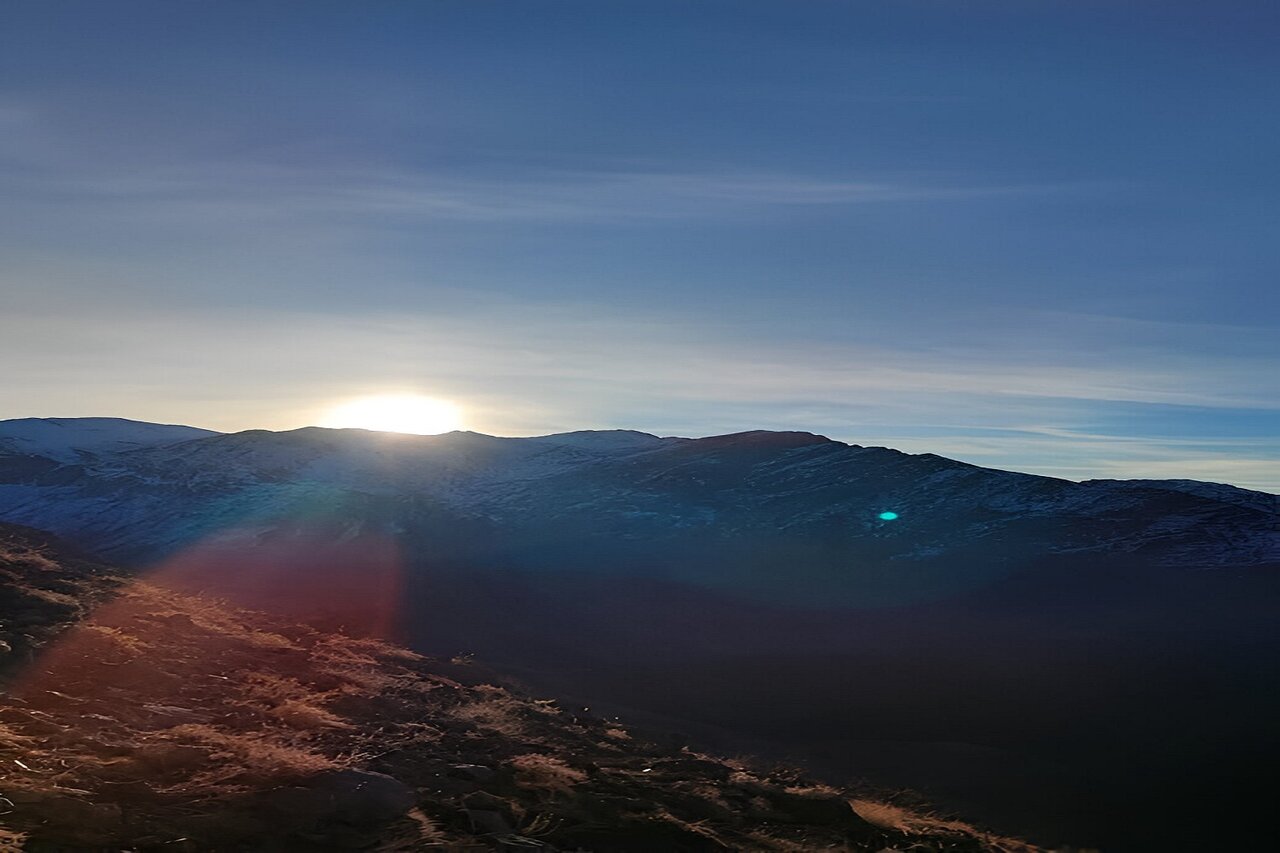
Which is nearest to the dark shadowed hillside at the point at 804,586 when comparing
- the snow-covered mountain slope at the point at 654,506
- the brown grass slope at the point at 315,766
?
the snow-covered mountain slope at the point at 654,506

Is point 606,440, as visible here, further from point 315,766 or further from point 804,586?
point 315,766

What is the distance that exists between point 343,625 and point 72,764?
49.6m

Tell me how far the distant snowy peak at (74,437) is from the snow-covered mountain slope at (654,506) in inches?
43.2

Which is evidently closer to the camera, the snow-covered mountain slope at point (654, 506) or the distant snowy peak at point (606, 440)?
the snow-covered mountain slope at point (654, 506)

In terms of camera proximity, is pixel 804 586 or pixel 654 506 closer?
pixel 804 586

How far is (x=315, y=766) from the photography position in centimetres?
2639

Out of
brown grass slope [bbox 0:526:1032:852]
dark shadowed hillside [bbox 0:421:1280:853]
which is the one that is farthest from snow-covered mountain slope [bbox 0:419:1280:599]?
brown grass slope [bbox 0:526:1032:852]

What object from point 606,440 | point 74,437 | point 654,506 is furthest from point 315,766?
point 74,437

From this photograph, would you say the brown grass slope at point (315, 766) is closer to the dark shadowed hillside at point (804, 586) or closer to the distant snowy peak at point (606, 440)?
the dark shadowed hillside at point (804, 586)

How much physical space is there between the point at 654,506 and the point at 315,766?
324ft

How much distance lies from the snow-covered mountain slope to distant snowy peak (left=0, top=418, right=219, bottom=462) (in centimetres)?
110

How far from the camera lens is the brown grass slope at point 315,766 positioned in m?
21.0

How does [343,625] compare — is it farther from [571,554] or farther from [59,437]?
[59,437]

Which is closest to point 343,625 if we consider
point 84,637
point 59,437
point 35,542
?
point 84,637
